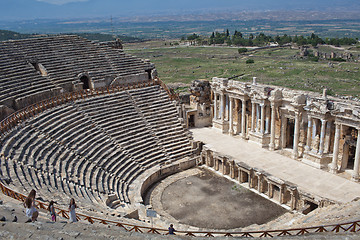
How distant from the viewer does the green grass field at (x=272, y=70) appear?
197ft

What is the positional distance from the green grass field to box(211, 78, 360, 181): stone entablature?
87.7 feet

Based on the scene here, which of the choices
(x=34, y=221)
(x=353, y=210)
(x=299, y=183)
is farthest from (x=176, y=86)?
(x=34, y=221)

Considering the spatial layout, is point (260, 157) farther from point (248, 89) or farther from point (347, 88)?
point (347, 88)

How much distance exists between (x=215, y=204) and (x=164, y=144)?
8075 millimetres

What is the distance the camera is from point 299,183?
78.9 ft

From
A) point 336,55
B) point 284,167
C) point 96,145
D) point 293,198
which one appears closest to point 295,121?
point 284,167

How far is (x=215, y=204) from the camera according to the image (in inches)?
957

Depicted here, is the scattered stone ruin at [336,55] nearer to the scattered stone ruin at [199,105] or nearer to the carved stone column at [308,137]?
the scattered stone ruin at [199,105]

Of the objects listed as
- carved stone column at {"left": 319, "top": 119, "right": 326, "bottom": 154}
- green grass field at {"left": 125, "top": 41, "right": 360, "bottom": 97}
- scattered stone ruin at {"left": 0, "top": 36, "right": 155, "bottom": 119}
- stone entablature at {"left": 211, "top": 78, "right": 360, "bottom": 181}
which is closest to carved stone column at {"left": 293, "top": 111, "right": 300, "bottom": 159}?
stone entablature at {"left": 211, "top": 78, "right": 360, "bottom": 181}

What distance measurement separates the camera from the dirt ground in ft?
73.6

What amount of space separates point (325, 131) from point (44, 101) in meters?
22.2

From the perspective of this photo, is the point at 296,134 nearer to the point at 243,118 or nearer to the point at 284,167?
the point at 284,167

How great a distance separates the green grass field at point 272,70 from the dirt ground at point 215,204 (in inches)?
1346

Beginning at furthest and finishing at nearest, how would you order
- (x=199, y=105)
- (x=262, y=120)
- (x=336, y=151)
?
(x=199, y=105) → (x=262, y=120) → (x=336, y=151)
